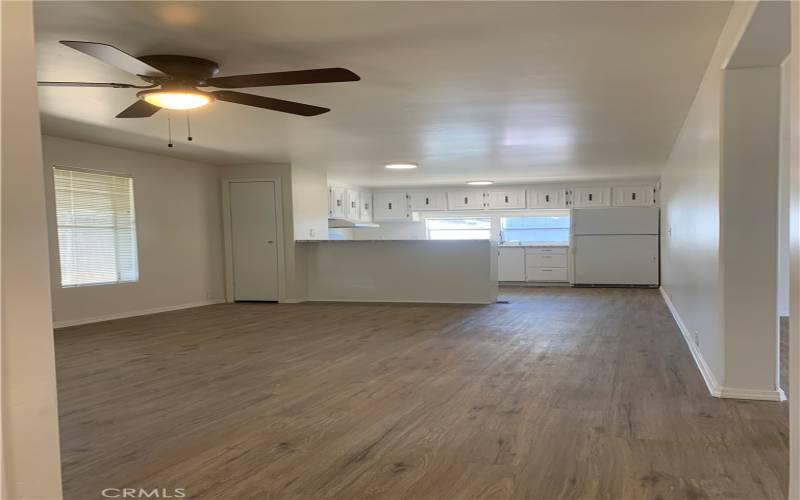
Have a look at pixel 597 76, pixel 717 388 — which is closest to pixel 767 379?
pixel 717 388

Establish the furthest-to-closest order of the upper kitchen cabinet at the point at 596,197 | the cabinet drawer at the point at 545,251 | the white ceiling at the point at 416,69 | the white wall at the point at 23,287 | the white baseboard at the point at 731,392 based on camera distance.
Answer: the upper kitchen cabinet at the point at 596,197
the cabinet drawer at the point at 545,251
the white baseboard at the point at 731,392
the white ceiling at the point at 416,69
the white wall at the point at 23,287

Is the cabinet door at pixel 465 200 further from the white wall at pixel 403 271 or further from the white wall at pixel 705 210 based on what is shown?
the white wall at pixel 705 210

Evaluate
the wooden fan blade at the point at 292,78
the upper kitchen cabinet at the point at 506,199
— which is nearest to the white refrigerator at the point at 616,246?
the upper kitchen cabinet at the point at 506,199

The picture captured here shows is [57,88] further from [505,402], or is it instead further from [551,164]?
[551,164]

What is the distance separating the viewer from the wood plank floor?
6.82 ft

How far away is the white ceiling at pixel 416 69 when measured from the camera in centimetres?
273

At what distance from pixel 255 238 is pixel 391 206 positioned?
4242mm

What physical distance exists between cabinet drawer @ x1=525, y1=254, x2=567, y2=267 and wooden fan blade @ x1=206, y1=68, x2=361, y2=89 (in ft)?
27.3

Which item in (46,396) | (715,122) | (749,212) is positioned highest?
(715,122)

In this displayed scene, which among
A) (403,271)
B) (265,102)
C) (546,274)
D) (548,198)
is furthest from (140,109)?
(548,198)

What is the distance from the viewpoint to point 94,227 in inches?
257

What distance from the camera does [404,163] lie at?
8.05 m

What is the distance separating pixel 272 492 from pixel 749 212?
2.77 metres

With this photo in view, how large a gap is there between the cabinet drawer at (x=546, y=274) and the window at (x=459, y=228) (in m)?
1.55
